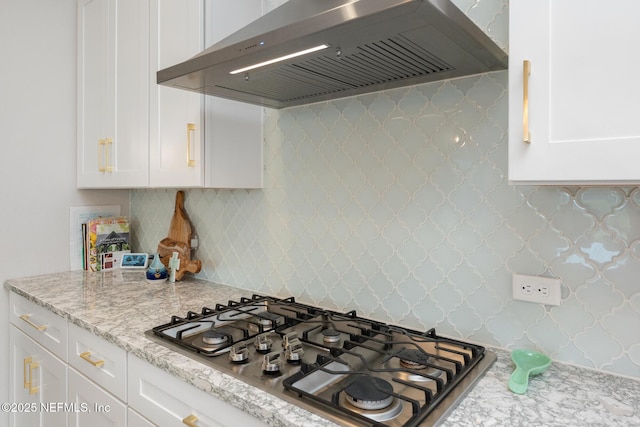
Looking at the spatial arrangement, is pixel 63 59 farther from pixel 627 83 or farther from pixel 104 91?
pixel 627 83

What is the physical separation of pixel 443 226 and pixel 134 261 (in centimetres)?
180

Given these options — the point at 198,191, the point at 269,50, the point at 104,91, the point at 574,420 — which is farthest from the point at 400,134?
the point at 104,91

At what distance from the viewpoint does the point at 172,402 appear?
1104mm

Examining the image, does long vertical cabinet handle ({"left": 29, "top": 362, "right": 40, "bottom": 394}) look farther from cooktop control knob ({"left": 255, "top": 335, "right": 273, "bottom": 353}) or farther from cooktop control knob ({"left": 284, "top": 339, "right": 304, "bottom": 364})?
cooktop control knob ({"left": 284, "top": 339, "right": 304, "bottom": 364})

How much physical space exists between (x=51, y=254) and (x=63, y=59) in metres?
1.09

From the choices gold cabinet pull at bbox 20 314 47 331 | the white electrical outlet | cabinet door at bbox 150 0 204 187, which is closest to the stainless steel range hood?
cabinet door at bbox 150 0 204 187

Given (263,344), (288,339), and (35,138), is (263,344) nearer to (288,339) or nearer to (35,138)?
(288,339)

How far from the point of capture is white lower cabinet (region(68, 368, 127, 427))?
129cm

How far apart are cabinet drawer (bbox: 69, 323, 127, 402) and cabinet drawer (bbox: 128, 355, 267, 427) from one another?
56mm

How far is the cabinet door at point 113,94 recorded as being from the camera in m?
1.80

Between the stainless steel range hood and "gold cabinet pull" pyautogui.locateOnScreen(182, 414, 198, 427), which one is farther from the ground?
the stainless steel range hood

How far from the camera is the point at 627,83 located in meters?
0.72

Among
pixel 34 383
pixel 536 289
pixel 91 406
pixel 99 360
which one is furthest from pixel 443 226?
pixel 34 383

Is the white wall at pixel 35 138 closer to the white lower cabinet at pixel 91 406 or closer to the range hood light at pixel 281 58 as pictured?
the white lower cabinet at pixel 91 406
